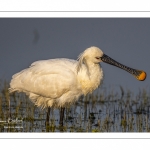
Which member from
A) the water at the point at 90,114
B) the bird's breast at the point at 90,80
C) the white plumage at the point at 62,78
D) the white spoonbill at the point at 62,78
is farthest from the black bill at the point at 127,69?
the water at the point at 90,114

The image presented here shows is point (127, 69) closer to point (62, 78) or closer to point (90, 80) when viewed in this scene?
point (90, 80)

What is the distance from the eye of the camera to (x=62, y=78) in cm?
1473

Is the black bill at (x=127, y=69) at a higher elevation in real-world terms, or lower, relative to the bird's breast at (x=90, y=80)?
higher

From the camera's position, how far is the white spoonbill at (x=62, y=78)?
1478 cm

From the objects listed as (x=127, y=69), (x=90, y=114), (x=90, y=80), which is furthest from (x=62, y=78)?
(x=90, y=114)

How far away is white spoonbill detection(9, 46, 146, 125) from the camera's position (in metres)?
14.8

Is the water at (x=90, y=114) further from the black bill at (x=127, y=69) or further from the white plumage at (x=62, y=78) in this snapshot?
the black bill at (x=127, y=69)
